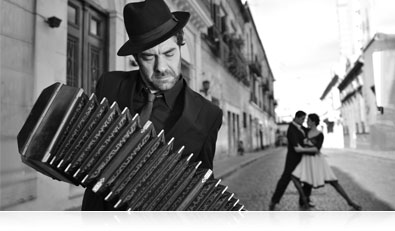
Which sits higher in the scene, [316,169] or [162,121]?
[162,121]

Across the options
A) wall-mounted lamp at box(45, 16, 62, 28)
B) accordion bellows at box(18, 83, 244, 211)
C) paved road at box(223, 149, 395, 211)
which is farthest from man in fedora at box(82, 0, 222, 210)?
wall-mounted lamp at box(45, 16, 62, 28)

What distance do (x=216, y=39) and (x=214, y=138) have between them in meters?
4.88

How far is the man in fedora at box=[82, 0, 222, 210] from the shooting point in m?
0.95

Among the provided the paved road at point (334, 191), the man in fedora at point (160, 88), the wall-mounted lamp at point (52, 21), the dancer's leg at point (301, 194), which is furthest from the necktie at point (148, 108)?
the dancer's leg at point (301, 194)

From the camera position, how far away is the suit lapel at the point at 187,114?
94 centimetres

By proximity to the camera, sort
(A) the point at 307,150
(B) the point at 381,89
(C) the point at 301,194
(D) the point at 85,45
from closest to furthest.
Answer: (B) the point at 381,89 < (D) the point at 85,45 < (A) the point at 307,150 < (C) the point at 301,194

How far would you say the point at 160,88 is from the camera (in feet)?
3.19

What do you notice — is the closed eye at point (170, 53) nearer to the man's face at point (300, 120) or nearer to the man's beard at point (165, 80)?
the man's beard at point (165, 80)

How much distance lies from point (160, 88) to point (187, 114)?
0.38ft

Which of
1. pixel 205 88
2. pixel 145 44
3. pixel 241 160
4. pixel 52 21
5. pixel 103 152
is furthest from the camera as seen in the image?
pixel 241 160

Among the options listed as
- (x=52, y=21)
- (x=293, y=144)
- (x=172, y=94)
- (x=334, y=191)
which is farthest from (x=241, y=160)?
(x=172, y=94)

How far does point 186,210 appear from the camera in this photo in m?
0.83

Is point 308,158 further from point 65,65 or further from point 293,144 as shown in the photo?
point 65,65

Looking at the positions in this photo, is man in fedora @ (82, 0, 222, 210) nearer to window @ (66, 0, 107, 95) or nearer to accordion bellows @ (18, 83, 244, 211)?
accordion bellows @ (18, 83, 244, 211)
